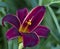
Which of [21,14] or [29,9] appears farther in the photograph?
[29,9]

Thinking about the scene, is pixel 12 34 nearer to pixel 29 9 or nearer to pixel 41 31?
pixel 41 31

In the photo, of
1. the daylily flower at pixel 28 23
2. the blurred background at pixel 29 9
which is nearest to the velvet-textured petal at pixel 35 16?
the daylily flower at pixel 28 23

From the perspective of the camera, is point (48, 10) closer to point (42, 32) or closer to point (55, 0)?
point (55, 0)

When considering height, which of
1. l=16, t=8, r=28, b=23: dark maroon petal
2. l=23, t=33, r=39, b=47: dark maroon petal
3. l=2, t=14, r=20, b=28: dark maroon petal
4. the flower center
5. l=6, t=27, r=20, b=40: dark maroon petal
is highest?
l=16, t=8, r=28, b=23: dark maroon petal

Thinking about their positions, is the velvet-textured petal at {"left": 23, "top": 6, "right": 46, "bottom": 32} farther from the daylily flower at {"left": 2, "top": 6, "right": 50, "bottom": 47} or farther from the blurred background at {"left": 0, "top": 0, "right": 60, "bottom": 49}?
the blurred background at {"left": 0, "top": 0, "right": 60, "bottom": 49}

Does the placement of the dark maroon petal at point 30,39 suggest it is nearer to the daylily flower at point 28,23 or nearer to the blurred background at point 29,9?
the daylily flower at point 28,23

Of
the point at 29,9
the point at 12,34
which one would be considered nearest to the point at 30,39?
the point at 12,34

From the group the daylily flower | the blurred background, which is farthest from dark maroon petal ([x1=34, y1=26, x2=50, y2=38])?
the blurred background

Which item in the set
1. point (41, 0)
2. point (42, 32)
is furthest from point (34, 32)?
point (41, 0)
